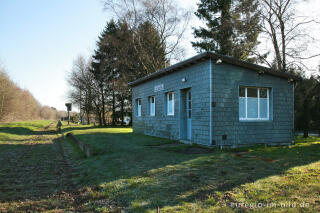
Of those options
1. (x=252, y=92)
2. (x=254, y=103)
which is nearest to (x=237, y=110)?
(x=254, y=103)

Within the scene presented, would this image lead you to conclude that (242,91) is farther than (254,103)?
No

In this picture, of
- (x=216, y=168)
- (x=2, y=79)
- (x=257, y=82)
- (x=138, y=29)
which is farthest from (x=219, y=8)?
(x=2, y=79)

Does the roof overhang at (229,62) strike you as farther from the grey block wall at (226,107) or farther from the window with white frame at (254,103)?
the window with white frame at (254,103)

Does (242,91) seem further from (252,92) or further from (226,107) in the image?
(226,107)

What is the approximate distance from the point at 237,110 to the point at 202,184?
17.5ft

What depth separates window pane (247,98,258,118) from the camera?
9.65m

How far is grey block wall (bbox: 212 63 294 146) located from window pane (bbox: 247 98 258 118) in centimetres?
33

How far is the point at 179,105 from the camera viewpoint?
10.9 meters

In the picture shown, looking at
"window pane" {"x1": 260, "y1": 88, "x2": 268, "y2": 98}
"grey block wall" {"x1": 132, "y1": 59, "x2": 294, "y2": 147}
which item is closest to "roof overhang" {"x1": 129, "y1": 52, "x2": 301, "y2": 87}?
"grey block wall" {"x1": 132, "y1": 59, "x2": 294, "y2": 147}

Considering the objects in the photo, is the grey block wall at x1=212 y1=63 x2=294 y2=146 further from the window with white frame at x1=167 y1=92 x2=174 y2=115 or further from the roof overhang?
the window with white frame at x1=167 y1=92 x2=174 y2=115

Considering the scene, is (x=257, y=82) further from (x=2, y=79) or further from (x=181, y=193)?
(x=2, y=79)

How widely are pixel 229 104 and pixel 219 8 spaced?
1721 cm

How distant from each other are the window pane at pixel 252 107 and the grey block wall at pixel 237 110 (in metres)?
0.33

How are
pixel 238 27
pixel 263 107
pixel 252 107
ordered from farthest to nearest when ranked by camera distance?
pixel 238 27 < pixel 263 107 < pixel 252 107
